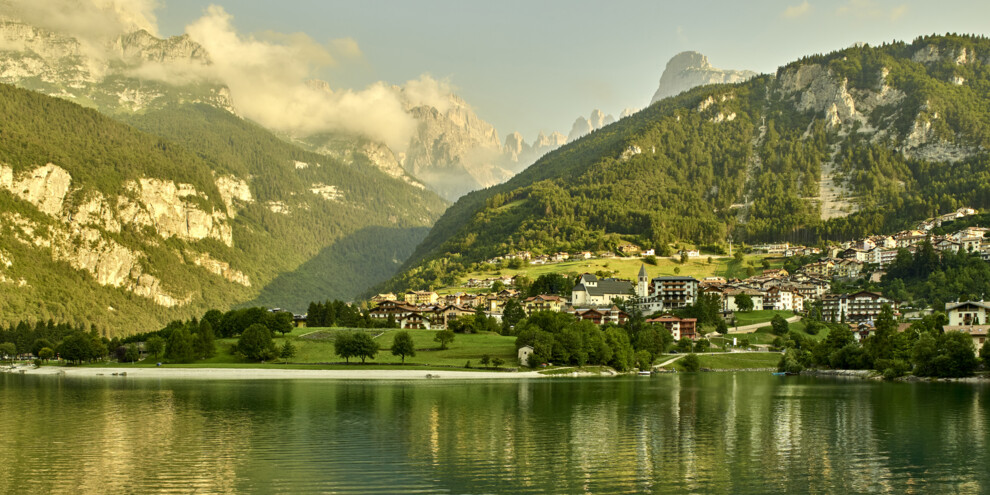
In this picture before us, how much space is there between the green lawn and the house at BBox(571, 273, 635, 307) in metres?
27.8

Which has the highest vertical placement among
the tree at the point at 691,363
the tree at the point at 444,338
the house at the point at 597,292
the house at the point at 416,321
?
the house at the point at 597,292

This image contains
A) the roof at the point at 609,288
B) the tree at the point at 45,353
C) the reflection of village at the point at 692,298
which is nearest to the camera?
the tree at the point at 45,353

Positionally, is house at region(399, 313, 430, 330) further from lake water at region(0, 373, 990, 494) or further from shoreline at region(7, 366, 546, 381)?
lake water at region(0, 373, 990, 494)

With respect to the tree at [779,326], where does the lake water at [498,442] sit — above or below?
below

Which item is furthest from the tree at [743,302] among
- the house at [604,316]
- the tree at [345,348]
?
the tree at [345,348]

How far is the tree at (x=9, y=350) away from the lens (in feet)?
541

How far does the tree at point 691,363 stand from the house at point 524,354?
24535mm

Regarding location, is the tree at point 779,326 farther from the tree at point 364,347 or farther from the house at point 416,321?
the tree at point 364,347

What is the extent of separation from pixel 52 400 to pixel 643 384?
59053 millimetres

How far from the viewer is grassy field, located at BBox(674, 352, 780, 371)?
124688 millimetres

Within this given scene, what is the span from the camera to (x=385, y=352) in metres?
123

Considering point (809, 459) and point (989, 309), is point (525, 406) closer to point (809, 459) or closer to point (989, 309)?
point (809, 459)

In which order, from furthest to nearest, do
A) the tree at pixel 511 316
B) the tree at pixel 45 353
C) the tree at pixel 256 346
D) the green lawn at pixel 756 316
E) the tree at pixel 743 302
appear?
the tree at pixel 743 302, the tree at pixel 45 353, the green lawn at pixel 756 316, the tree at pixel 511 316, the tree at pixel 256 346

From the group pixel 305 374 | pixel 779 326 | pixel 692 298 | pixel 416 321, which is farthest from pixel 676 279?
pixel 305 374
